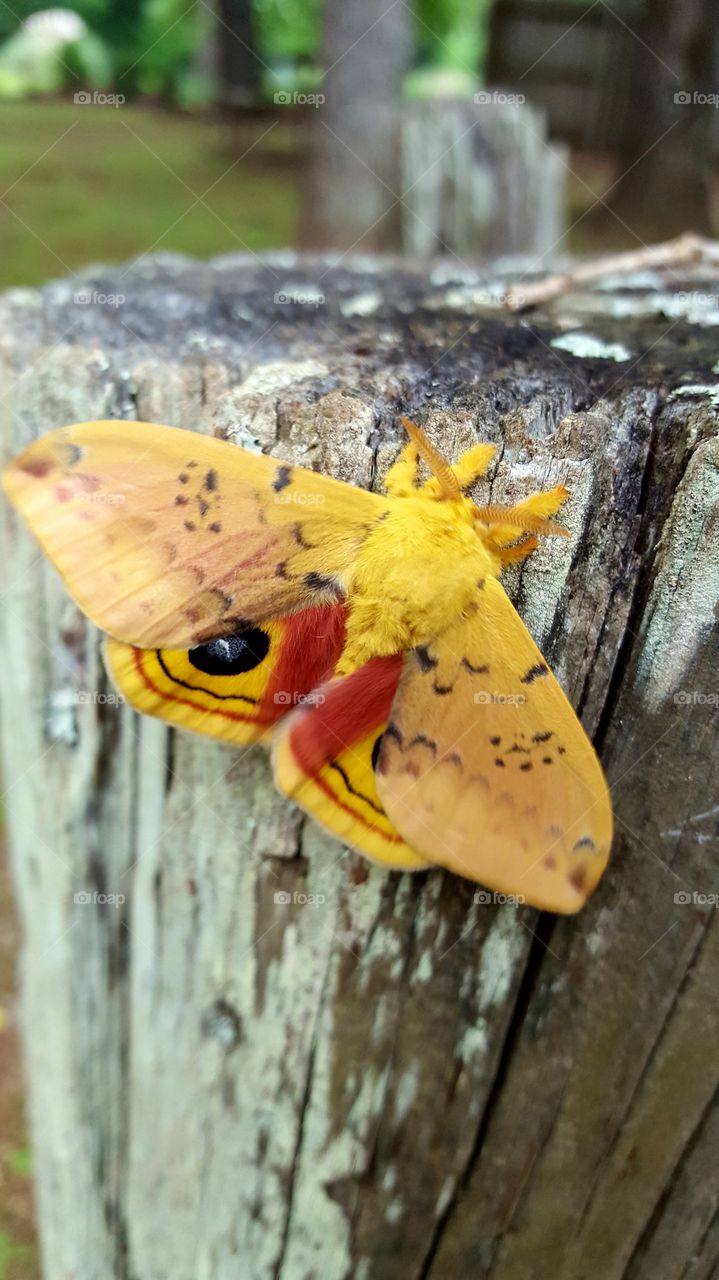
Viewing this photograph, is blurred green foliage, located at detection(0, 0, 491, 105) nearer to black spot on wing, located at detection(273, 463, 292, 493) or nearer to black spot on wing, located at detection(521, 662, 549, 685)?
black spot on wing, located at detection(273, 463, 292, 493)

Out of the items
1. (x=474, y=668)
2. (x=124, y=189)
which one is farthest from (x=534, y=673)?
(x=124, y=189)

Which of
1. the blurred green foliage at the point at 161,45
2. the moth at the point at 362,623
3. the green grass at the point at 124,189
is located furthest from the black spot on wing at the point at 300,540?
the blurred green foliage at the point at 161,45

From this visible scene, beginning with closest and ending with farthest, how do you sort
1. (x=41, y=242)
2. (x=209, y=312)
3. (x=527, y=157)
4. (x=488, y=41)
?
(x=209, y=312)
(x=527, y=157)
(x=41, y=242)
(x=488, y=41)

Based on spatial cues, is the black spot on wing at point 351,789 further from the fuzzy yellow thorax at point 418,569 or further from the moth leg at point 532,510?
the moth leg at point 532,510

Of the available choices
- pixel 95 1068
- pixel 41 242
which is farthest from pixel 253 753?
pixel 41 242

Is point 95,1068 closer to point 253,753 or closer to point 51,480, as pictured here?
point 253,753

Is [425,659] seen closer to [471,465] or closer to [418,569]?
[418,569]

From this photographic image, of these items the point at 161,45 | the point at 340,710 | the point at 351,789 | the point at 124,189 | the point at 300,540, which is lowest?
the point at 351,789
